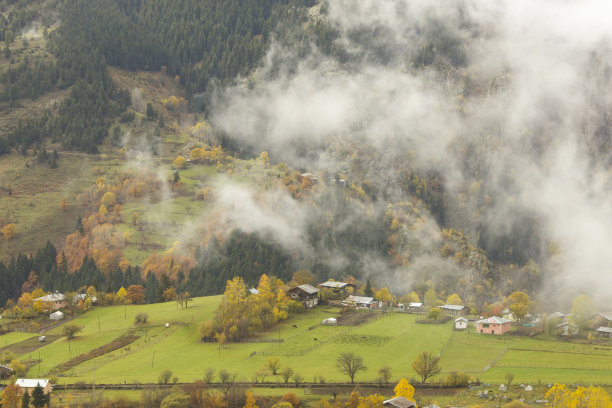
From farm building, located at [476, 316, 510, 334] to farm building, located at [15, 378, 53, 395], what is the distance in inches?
2879

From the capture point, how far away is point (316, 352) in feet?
353

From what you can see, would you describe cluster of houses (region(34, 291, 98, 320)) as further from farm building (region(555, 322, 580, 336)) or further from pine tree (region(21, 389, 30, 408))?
farm building (region(555, 322, 580, 336))

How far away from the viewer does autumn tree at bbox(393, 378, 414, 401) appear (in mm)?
83062

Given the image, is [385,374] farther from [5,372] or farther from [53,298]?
[53,298]

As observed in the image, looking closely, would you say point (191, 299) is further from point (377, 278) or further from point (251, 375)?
point (377, 278)

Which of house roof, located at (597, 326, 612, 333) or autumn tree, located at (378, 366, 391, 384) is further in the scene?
house roof, located at (597, 326, 612, 333)

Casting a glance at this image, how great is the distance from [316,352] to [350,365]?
14341mm

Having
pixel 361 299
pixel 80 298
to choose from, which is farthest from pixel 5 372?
pixel 361 299

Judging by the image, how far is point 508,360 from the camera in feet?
329

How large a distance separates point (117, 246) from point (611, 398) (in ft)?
450

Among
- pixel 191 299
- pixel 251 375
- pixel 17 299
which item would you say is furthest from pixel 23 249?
pixel 251 375

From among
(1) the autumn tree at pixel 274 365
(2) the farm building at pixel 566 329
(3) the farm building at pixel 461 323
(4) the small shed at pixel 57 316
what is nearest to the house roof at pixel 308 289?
(3) the farm building at pixel 461 323

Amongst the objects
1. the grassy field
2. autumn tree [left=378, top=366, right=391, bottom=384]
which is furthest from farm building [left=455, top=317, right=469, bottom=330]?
autumn tree [left=378, top=366, right=391, bottom=384]

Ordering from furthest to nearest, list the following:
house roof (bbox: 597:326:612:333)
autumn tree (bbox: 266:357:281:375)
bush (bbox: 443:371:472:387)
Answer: house roof (bbox: 597:326:612:333) → autumn tree (bbox: 266:357:281:375) → bush (bbox: 443:371:472:387)
